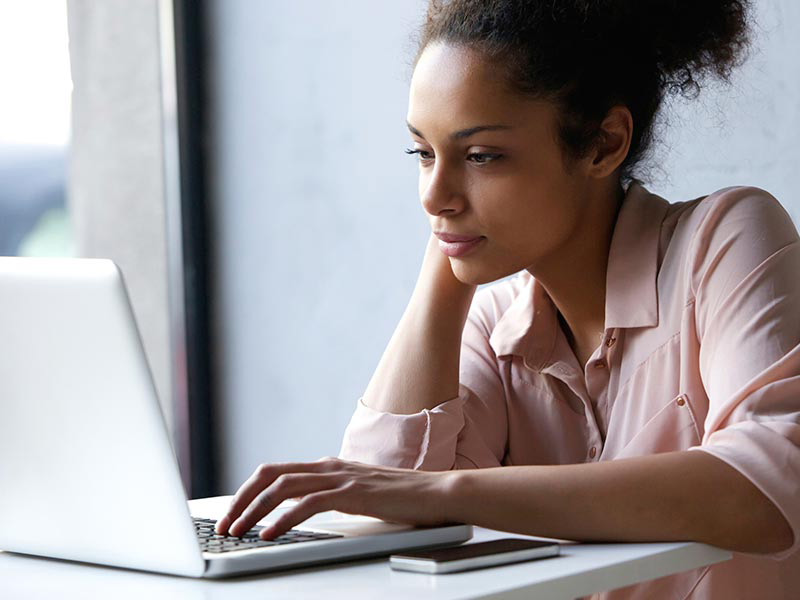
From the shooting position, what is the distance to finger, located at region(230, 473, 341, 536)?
1.00m

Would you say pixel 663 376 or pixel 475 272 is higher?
pixel 475 272

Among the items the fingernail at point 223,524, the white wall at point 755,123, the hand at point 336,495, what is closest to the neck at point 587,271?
the white wall at point 755,123

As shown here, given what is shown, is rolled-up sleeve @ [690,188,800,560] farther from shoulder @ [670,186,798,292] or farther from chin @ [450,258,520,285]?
chin @ [450,258,520,285]

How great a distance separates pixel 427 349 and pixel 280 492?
0.51 metres

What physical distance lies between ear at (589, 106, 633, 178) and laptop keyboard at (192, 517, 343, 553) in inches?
25.2

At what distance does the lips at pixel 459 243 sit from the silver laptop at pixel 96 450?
1.47ft

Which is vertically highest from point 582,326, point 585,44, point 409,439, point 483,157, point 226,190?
point 585,44

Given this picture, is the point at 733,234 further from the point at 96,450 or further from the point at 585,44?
the point at 96,450

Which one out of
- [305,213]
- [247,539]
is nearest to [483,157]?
[247,539]

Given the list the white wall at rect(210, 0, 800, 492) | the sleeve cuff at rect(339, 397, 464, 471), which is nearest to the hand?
the sleeve cuff at rect(339, 397, 464, 471)

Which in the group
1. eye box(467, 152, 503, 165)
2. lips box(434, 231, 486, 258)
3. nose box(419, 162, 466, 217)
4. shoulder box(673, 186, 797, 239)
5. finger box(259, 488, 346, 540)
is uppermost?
eye box(467, 152, 503, 165)

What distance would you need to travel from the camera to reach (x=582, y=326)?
1.52 metres

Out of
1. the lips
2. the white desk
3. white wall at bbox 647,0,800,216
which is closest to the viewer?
the white desk

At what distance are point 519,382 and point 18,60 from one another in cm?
202
